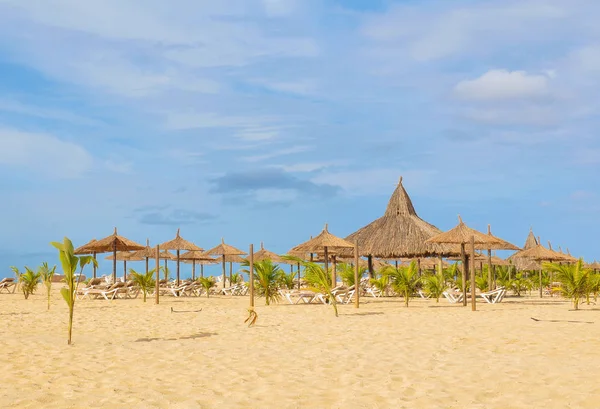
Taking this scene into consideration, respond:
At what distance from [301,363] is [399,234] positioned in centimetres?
1600

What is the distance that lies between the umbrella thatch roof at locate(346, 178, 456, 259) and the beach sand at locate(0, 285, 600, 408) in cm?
1014

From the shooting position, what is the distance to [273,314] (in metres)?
12.6

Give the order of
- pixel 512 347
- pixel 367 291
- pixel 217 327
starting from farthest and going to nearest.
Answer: pixel 367 291, pixel 217 327, pixel 512 347

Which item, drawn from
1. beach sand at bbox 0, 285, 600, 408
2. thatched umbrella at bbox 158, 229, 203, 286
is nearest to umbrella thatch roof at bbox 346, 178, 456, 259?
thatched umbrella at bbox 158, 229, 203, 286

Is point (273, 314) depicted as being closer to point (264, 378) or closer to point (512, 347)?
point (512, 347)

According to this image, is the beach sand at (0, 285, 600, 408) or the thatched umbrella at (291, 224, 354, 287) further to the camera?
the thatched umbrella at (291, 224, 354, 287)

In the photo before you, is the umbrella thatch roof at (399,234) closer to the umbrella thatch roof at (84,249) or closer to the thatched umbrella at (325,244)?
the thatched umbrella at (325,244)

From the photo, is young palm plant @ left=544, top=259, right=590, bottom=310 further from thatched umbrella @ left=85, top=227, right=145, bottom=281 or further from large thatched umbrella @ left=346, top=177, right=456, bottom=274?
thatched umbrella @ left=85, top=227, right=145, bottom=281

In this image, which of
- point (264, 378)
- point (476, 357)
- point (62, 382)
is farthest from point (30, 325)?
point (476, 357)

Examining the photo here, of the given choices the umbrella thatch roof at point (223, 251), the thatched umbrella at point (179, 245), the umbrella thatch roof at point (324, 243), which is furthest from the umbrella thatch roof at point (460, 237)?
the umbrella thatch roof at point (223, 251)

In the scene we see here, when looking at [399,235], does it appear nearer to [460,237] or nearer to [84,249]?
[460,237]

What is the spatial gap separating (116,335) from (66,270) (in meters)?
1.31

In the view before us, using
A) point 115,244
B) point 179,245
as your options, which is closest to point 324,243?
point 115,244

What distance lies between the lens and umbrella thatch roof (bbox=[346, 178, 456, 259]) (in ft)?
70.5
